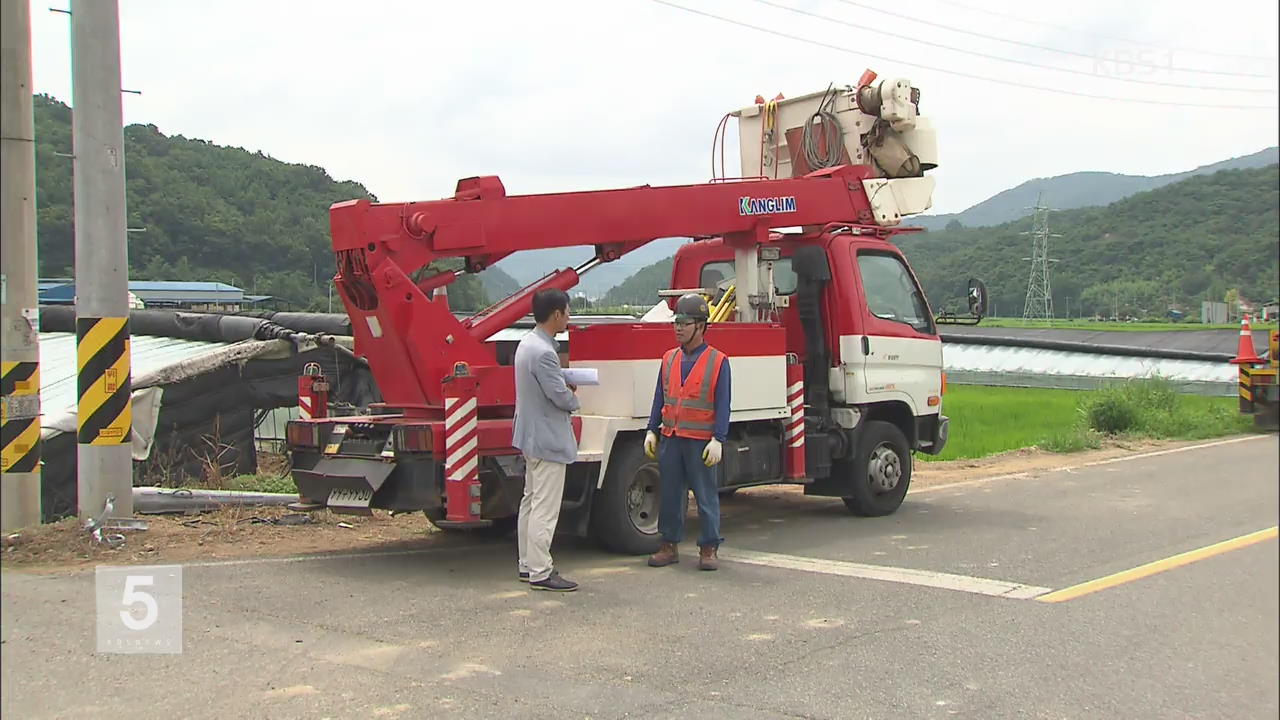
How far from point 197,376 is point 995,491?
8.81 metres

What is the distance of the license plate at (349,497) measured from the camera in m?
8.01

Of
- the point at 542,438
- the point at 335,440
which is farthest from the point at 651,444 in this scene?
the point at 335,440

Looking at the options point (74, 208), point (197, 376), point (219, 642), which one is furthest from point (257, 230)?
point (219, 642)

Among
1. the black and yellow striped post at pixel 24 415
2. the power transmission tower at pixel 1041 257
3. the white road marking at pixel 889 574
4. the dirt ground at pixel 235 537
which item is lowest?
the white road marking at pixel 889 574

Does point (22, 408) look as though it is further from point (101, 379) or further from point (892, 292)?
point (892, 292)

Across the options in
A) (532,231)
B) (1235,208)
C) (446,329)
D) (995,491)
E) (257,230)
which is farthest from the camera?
(257,230)

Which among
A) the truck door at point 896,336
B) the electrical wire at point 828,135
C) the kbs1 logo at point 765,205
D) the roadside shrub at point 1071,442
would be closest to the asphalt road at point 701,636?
the truck door at point 896,336

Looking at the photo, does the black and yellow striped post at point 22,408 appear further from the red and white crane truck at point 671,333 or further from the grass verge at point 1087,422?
the grass verge at point 1087,422

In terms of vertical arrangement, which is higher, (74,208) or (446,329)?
(74,208)

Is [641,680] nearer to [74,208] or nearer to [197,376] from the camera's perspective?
[74,208]

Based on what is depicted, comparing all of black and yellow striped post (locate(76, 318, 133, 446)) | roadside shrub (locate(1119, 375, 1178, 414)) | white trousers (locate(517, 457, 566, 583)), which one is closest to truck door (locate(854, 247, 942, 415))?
white trousers (locate(517, 457, 566, 583))

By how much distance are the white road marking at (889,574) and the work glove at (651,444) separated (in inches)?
42.0

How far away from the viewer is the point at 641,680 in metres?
5.46

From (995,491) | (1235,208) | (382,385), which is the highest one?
(1235,208)
